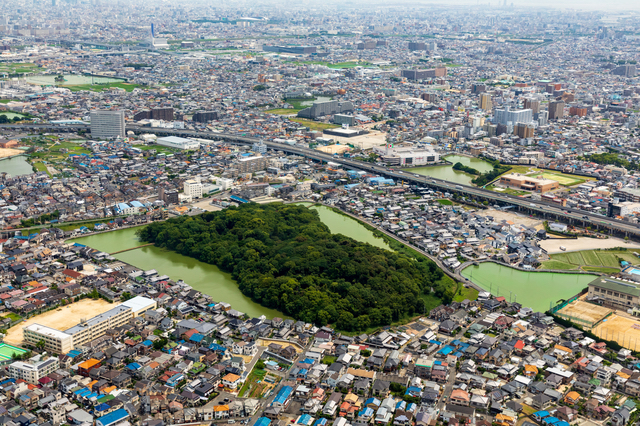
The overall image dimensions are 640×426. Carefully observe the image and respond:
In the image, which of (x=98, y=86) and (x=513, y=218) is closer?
(x=513, y=218)

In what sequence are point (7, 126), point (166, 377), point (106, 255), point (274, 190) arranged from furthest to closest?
point (7, 126) → point (274, 190) → point (106, 255) → point (166, 377)

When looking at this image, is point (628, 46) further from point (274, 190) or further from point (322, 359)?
point (322, 359)

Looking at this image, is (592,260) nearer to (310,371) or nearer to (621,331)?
(621,331)

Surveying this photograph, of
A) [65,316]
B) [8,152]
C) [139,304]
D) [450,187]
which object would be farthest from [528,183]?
[8,152]

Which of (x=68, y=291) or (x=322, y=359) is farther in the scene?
(x=68, y=291)

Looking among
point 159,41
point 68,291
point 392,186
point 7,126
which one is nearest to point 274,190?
point 392,186

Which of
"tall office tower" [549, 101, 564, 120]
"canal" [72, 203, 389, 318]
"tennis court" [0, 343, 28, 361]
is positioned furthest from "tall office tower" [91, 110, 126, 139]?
"tall office tower" [549, 101, 564, 120]
